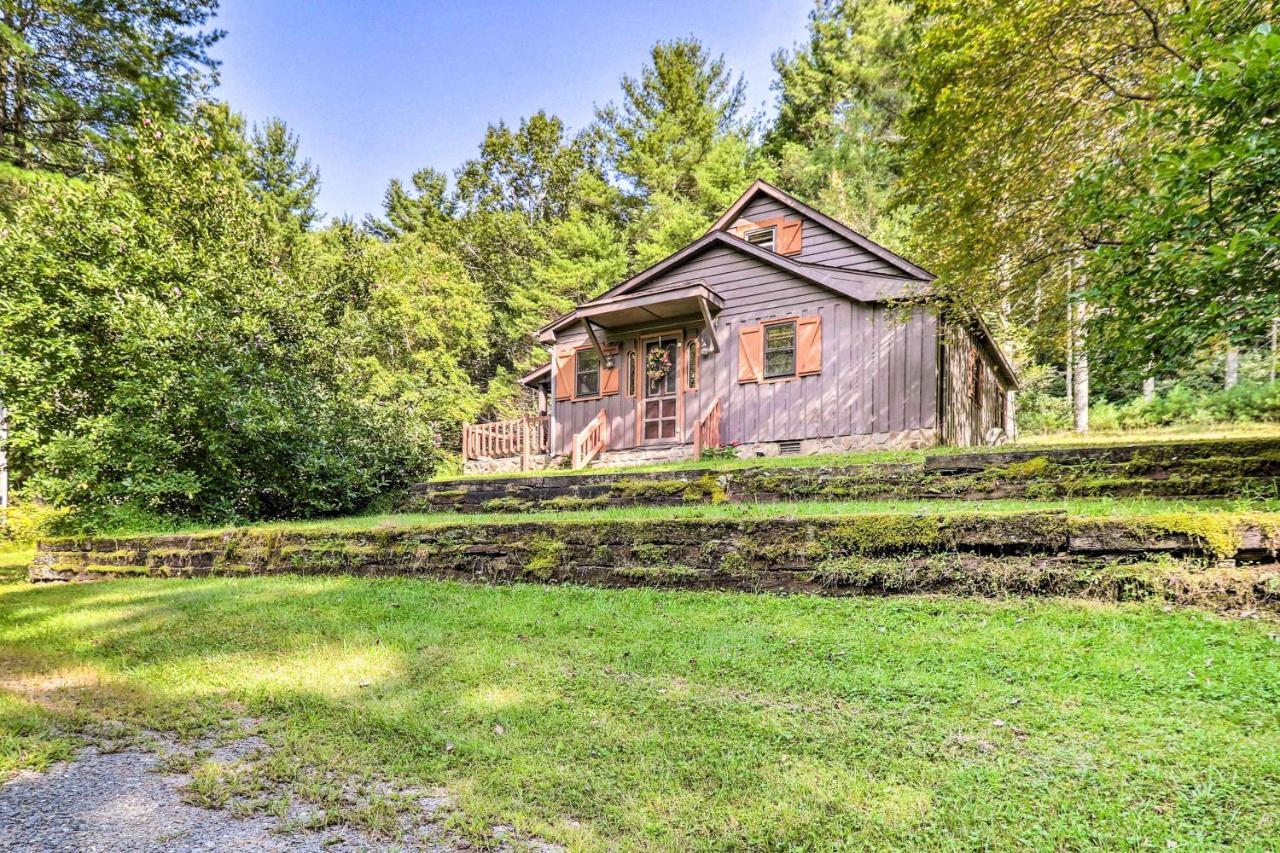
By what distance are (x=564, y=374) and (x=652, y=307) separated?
10.6 ft

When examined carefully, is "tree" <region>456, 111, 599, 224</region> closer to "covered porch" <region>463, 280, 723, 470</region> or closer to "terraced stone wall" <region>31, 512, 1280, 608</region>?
"covered porch" <region>463, 280, 723, 470</region>

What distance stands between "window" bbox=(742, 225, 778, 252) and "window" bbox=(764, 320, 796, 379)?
2.57 meters

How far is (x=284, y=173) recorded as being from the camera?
24156 mm

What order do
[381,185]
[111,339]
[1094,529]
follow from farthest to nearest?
1. [381,185]
2. [111,339]
3. [1094,529]

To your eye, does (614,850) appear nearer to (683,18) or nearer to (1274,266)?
(1274,266)

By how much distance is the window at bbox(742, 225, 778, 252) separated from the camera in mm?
12750

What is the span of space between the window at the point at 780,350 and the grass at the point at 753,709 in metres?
7.87

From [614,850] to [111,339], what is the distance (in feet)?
34.5

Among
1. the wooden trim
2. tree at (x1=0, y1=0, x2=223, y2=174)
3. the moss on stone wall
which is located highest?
tree at (x1=0, y1=0, x2=223, y2=174)

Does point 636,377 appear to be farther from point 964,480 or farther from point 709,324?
point 964,480

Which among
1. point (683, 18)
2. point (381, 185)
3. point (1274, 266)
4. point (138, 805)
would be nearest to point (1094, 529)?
point (1274, 266)

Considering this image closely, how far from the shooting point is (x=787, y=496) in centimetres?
632

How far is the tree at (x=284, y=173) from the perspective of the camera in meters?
23.5

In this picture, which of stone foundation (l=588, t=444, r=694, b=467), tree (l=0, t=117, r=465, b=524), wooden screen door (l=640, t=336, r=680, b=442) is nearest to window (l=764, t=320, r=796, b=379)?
wooden screen door (l=640, t=336, r=680, b=442)
